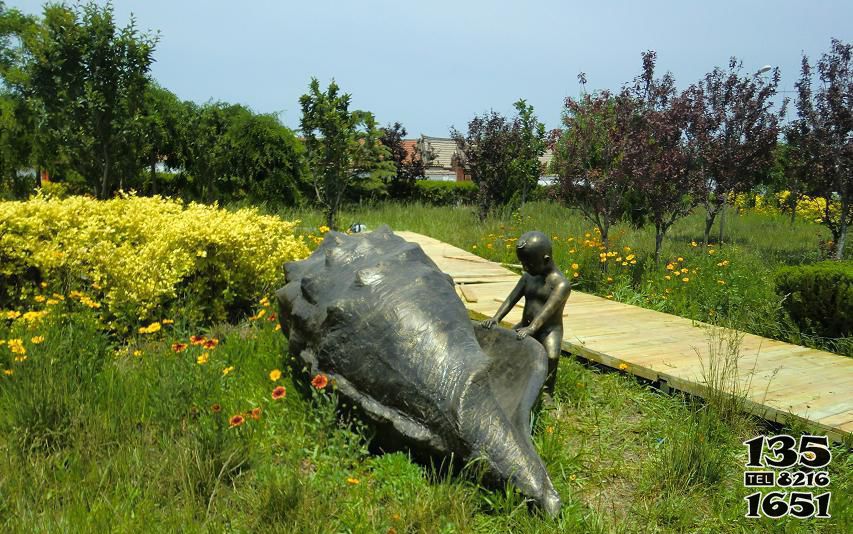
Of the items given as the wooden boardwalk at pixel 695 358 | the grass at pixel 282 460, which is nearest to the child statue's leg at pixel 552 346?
the grass at pixel 282 460

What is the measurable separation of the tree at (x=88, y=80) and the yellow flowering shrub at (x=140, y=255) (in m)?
6.30

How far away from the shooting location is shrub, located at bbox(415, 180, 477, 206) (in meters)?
24.7

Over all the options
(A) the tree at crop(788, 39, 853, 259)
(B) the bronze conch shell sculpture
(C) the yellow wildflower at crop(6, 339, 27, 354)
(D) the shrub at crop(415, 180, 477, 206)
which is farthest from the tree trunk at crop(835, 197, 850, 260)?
(D) the shrub at crop(415, 180, 477, 206)

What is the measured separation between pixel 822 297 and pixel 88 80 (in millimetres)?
12078

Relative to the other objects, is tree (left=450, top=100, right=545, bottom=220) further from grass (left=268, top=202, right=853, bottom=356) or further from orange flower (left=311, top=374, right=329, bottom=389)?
orange flower (left=311, top=374, right=329, bottom=389)

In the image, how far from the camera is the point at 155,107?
17.1 meters

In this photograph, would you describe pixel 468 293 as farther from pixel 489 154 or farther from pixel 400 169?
pixel 400 169

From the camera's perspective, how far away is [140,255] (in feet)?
17.0

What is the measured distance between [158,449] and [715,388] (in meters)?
3.19

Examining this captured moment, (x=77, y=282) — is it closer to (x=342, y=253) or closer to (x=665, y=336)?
(x=342, y=253)

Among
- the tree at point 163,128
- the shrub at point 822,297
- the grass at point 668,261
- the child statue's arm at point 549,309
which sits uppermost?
the tree at point 163,128

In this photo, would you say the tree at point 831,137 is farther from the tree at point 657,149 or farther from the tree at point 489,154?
the tree at point 489,154

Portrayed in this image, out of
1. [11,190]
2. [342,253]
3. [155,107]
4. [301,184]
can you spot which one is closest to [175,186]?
[155,107]

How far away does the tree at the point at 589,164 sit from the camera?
9.48m
